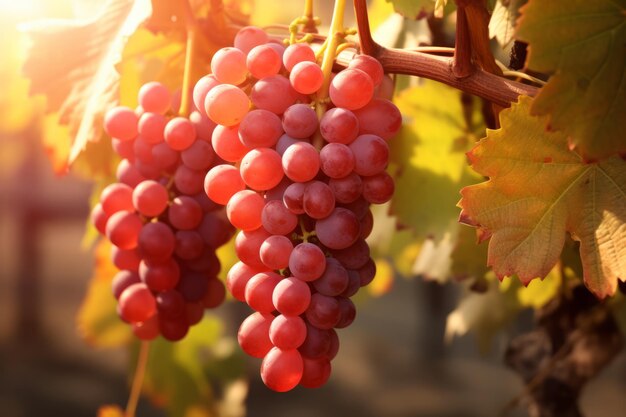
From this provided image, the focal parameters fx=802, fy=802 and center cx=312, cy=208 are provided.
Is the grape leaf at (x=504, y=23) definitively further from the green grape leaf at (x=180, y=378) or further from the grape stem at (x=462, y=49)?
the green grape leaf at (x=180, y=378)

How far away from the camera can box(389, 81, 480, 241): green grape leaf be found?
25.7 inches

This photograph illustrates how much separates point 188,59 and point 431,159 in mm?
222

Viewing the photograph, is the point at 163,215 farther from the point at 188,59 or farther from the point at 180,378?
the point at 180,378

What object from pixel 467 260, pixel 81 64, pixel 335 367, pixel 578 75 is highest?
pixel 578 75

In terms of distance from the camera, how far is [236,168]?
1.54 ft

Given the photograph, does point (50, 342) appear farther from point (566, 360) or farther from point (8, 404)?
point (566, 360)

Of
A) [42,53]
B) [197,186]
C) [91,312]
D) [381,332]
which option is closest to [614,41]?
[197,186]

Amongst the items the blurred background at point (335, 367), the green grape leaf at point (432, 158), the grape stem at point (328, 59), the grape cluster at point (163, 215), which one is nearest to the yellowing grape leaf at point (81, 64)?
the grape cluster at point (163, 215)

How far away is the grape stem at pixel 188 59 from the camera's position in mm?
536

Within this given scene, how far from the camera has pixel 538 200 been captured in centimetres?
44

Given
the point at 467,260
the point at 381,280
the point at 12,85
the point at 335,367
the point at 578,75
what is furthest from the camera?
the point at 335,367

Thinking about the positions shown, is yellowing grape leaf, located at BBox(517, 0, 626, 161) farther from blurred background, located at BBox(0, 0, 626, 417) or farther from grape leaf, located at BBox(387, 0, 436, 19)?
blurred background, located at BBox(0, 0, 626, 417)

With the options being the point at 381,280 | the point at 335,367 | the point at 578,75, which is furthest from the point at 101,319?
the point at 335,367

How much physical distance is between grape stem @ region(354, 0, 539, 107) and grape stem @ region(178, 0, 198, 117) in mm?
141
